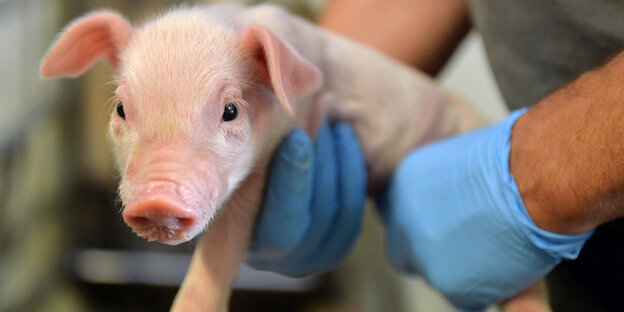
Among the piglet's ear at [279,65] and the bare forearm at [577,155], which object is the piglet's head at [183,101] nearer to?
the piglet's ear at [279,65]

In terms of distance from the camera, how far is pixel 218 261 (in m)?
0.93

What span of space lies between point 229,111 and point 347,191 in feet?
1.71

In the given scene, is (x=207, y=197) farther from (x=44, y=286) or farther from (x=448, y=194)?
(x=44, y=286)

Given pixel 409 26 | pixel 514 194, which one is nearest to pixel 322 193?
pixel 514 194

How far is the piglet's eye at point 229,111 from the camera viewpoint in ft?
2.60

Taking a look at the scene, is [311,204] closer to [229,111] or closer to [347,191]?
[347,191]

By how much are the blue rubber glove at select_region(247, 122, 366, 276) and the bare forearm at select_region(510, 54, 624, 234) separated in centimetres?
42

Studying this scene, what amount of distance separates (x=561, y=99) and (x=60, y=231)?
5.92 feet

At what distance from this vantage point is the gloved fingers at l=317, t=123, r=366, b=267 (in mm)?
1250

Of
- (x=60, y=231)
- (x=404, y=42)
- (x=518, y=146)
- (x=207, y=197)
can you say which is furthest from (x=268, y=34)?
(x=60, y=231)

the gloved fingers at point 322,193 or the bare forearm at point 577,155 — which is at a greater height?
the bare forearm at point 577,155

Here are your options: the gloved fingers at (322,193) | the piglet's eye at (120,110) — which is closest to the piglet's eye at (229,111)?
the piglet's eye at (120,110)

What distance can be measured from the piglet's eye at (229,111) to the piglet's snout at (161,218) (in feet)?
0.66

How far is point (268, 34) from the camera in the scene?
82 cm
